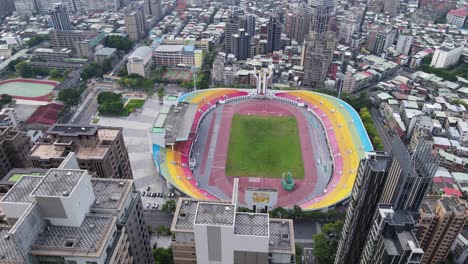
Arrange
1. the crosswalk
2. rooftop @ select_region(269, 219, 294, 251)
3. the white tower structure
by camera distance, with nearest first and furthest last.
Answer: rooftop @ select_region(269, 219, 294, 251), the crosswalk, the white tower structure

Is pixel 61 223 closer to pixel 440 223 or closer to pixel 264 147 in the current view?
pixel 440 223

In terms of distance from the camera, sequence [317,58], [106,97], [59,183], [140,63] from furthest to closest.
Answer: [140,63] → [317,58] → [106,97] → [59,183]

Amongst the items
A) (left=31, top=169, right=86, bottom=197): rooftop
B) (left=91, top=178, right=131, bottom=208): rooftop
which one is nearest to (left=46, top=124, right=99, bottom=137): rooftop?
(left=91, top=178, right=131, bottom=208): rooftop

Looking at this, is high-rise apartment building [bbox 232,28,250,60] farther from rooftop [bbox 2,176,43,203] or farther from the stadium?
rooftop [bbox 2,176,43,203]

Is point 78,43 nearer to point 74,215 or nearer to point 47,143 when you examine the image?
point 47,143

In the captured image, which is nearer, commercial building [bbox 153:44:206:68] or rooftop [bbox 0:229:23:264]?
rooftop [bbox 0:229:23:264]

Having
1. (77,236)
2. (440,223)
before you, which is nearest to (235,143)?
(440,223)
